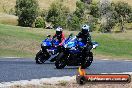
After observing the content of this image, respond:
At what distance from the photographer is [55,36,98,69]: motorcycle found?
20859 mm

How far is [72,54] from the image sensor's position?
2102 centimetres

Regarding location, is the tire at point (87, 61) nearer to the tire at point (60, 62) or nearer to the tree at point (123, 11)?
the tire at point (60, 62)

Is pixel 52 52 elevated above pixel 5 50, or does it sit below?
above

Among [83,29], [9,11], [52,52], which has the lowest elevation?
[9,11]

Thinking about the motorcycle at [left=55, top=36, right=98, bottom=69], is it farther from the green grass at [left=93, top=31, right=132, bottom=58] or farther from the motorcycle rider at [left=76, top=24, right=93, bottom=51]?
the green grass at [left=93, top=31, right=132, bottom=58]

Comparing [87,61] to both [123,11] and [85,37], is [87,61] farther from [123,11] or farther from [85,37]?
[123,11]

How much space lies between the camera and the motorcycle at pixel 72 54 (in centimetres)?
2086

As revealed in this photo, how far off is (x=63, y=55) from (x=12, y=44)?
2706 centimetres

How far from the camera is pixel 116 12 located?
107m

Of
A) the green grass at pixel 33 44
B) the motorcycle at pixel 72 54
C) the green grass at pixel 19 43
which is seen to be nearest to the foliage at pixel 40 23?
the green grass at pixel 33 44

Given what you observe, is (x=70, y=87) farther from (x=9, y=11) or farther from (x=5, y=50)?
(x=9, y=11)

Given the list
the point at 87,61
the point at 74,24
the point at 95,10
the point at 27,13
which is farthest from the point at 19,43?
the point at 95,10

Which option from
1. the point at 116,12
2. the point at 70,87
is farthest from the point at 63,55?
the point at 116,12

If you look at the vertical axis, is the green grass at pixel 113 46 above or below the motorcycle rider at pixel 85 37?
below
